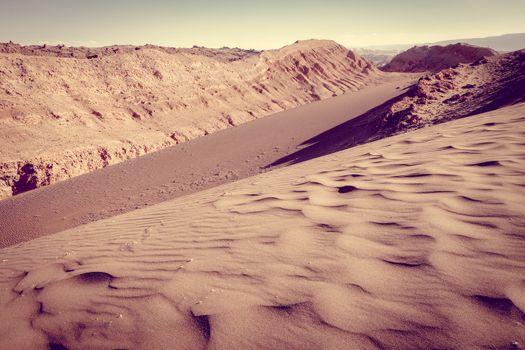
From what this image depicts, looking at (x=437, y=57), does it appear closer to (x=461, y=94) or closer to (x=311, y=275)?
(x=461, y=94)

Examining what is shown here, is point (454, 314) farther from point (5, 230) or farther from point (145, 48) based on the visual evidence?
point (145, 48)

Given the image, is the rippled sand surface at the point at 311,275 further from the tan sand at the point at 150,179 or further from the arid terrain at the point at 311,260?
the tan sand at the point at 150,179

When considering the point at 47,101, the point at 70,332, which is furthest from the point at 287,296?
the point at 47,101

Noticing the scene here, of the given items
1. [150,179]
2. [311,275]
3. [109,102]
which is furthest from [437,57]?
[311,275]

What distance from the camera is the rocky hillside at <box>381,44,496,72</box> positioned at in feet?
107

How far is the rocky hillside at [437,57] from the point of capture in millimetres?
32562

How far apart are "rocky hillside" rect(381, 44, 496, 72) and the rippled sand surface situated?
3610 cm

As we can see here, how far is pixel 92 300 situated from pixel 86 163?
32.7 ft

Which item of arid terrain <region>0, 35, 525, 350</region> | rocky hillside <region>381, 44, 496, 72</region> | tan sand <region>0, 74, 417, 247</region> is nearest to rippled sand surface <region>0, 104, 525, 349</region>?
arid terrain <region>0, 35, 525, 350</region>

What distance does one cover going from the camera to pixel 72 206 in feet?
25.2

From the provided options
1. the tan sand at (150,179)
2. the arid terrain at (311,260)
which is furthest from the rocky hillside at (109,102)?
the arid terrain at (311,260)

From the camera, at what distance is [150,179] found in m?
9.08

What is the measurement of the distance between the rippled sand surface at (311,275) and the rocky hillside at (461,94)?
16.2 feet

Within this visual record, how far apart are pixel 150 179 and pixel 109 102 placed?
6.26 metres
